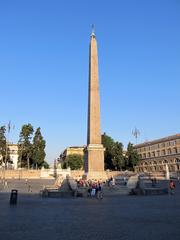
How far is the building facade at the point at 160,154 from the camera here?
85375 mm

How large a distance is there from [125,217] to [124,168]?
7347 cm

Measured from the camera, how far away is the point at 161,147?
302 feet

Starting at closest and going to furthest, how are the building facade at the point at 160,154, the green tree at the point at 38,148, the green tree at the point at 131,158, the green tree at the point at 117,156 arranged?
1. the green tree at the point at 38,148
2. the green tree at the point at 117,156
3. the green tree at the point at 131,158
4. the building facade at the point at 160,154

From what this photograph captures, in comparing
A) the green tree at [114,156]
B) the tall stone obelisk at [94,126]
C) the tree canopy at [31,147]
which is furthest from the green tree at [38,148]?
the tall stone obelisk at [94,126]

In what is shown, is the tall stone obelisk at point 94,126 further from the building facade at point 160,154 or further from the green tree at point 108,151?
the building facade at point 160,154

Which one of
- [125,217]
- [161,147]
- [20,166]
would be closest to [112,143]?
[161,147]

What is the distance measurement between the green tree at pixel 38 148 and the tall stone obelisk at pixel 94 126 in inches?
1415

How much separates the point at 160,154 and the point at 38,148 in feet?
114

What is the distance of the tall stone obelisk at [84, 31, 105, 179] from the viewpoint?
130 ft

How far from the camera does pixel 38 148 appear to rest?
76.4m

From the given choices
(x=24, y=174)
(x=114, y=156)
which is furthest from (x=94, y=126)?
(x=114, y=156)

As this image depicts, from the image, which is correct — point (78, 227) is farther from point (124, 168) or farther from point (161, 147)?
point (161, 147)

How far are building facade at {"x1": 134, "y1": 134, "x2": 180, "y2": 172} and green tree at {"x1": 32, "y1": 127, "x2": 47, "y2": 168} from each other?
98.1 feet

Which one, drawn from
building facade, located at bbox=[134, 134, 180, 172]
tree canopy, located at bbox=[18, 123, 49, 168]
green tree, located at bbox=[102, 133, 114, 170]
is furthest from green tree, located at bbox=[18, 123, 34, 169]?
building facade, located at bbox=[134, 134, 180, 172]
